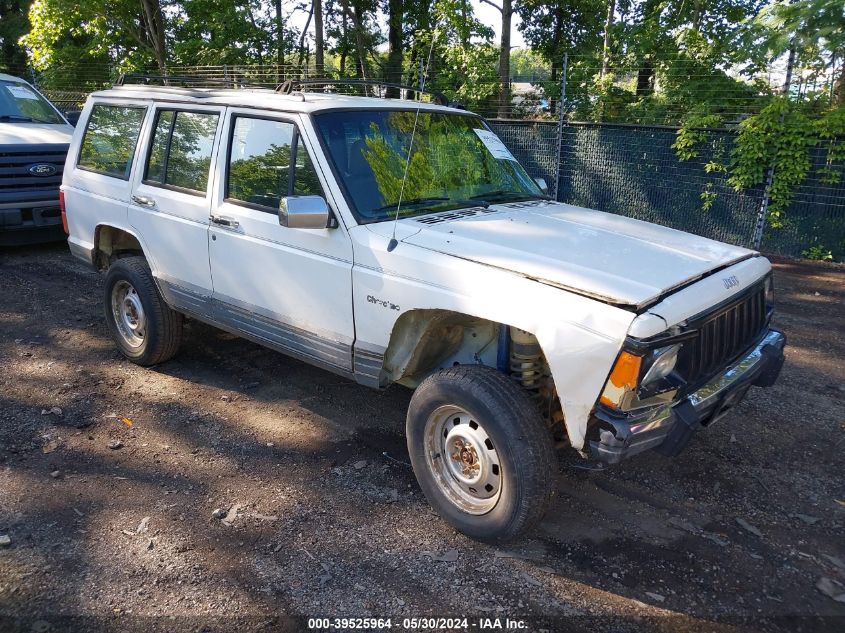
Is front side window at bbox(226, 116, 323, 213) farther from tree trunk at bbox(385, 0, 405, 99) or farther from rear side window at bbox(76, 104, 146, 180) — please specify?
tree trunk at bbox(385, 0, 405, 99)

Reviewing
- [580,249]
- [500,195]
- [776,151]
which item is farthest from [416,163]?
[776,151]

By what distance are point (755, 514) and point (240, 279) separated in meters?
3.34

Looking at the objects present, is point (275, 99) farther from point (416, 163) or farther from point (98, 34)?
point (98, 34)

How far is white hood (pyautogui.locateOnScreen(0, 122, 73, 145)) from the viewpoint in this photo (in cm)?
867

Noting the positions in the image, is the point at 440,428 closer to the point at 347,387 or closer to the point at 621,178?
the point at 347,387

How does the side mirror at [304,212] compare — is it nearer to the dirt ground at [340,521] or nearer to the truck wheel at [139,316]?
the dirt ground at [340,521]

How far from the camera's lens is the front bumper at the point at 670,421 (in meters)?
2.93

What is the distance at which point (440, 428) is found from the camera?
355 cm

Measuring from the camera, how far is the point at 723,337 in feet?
11.2

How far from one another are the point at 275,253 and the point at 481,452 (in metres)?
1.79

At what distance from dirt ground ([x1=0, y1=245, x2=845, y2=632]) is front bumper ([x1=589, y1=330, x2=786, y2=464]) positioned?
64 centimetres

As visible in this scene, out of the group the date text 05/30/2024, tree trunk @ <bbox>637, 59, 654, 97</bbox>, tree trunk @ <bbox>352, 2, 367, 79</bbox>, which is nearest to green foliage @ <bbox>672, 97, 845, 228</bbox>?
tree trunk @ <bbox>637, 59, 654, 97</bbox>

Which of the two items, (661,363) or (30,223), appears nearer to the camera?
(661,363)

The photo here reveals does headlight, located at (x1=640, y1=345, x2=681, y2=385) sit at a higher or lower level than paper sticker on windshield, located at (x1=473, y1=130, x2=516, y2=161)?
lower
